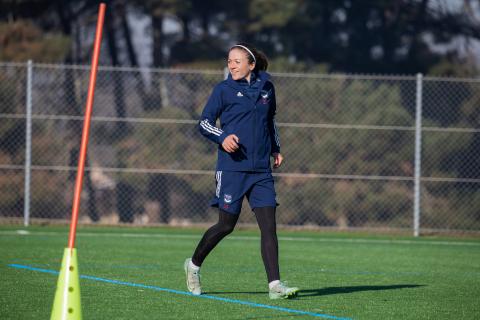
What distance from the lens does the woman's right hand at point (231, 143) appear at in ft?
22.3

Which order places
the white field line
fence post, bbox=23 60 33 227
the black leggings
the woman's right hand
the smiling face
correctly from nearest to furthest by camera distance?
the woman's right hand
the black leggings
the smiling face
the white field line
fence post, bbox=23 60 33 227

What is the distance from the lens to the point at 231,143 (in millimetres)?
6809

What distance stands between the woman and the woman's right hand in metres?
0.10

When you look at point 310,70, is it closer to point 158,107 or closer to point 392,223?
point 158,107

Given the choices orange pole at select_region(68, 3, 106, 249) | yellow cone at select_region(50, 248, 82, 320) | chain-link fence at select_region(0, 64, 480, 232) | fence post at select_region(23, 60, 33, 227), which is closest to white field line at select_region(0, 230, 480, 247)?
fence post at select_region(23, 60, 33, 227)

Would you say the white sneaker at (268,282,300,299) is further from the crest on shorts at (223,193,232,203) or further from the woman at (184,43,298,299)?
the crest on shorts at (223,193,232,203)

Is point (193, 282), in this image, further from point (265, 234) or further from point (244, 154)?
point (244, 154)

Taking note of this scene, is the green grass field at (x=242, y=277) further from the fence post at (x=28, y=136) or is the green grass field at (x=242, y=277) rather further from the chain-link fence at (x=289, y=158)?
the chain-link fence at (x=289, y=158)

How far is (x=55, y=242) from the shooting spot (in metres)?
11.9

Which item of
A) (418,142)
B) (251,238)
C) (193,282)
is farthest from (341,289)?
(418,142)

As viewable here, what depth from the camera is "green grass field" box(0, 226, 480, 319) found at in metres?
6.44

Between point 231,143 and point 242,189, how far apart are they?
16.8 inches

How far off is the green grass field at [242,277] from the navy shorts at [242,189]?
0.72m

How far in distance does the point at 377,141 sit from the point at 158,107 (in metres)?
4.58
